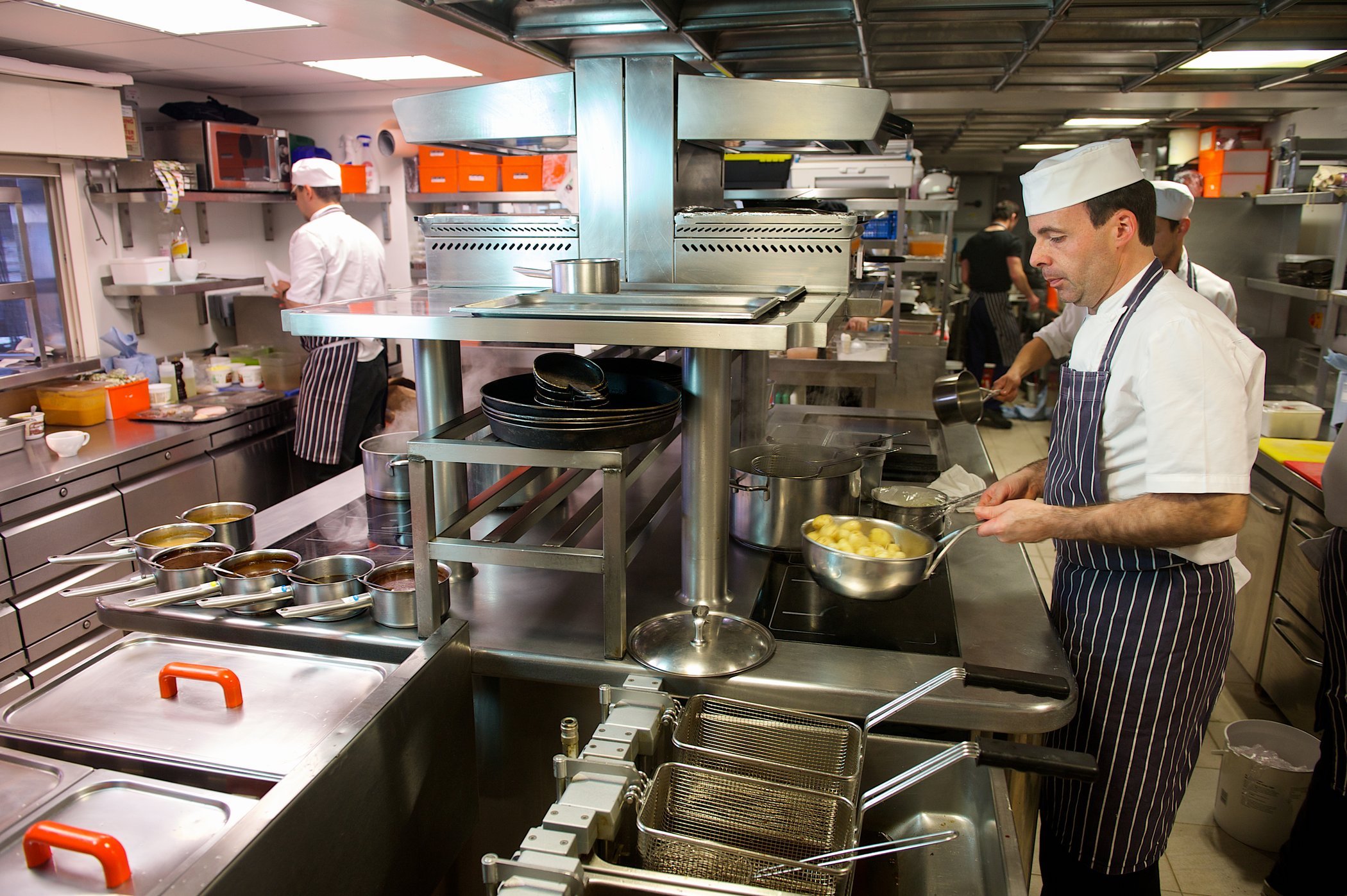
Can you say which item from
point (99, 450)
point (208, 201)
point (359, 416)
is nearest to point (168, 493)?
point (99, 450)

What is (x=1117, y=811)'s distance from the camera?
1682mm

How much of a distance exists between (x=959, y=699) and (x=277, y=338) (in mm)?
5200

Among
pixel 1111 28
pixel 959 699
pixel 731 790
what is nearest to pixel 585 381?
pixel 731 790

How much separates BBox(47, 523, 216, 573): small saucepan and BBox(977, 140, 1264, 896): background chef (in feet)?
5.39

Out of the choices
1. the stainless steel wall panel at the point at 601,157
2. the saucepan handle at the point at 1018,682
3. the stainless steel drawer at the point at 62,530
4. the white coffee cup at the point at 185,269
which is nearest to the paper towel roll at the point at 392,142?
the white coffee cup at the point at 185,269

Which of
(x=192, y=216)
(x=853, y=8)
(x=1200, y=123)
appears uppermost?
(x=1200, y=123)

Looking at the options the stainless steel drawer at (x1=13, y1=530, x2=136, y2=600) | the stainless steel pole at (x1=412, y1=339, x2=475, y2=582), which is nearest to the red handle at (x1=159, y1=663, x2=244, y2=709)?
the stainless steel pole at (x1=412, y1=339, x2=475, y2=582)

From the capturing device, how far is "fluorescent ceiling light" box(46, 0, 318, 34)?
3141mm

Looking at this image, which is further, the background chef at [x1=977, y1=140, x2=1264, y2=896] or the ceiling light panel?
the ceiling light panel

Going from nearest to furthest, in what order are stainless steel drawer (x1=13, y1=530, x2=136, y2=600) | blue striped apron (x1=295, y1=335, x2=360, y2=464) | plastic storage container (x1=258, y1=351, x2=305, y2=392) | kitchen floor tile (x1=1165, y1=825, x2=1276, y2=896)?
kitchen floor tile (x1=1165, y1=825, x2=1276, y2=896), stainless steel drawer (x1=13, y1=530, x2=136, y2=600), blue striped apron (x1=295, y1=335, x2=360, y2=464), plastic storage container (x1=258, y1=351, x2=305, y2=392)

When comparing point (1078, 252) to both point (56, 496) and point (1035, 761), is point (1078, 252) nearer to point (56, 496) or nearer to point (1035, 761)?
point (1035, 761)

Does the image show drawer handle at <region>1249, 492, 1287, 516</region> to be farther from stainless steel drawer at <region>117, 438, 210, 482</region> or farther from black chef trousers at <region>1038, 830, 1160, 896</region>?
stainless steel drawer at <region>117, 438, 210, 482</region>

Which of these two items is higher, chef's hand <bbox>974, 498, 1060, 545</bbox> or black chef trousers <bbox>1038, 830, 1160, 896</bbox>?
chef's hand <bbox>974, 498, 1060, 545</bbox>

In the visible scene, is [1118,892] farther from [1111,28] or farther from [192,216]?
[192,216]
